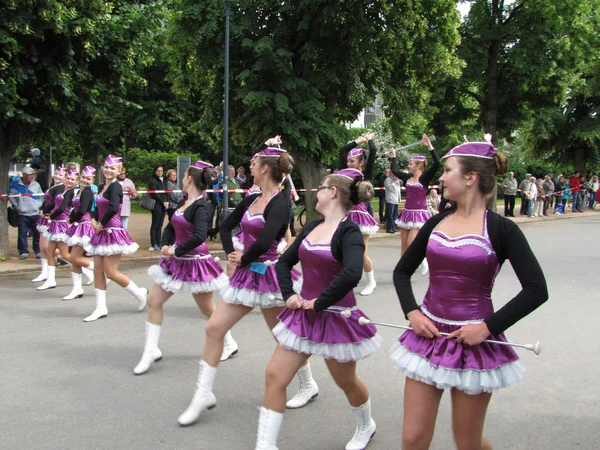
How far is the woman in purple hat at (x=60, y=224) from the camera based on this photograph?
8930 millimetres

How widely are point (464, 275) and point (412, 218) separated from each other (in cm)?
641

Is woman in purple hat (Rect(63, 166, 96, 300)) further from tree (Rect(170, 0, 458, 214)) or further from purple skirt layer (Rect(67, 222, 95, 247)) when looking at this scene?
tree (Rect(170, 0, 458, 214))

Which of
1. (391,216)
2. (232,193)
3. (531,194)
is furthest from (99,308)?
(531,194)

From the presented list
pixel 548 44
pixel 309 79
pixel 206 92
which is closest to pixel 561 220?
pixel 548 44

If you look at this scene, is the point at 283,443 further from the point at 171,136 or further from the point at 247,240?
the point at 171,136

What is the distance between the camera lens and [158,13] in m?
12.0

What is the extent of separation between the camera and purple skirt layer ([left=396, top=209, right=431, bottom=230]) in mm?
9039

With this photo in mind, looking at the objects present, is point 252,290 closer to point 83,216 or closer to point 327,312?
point 327,312

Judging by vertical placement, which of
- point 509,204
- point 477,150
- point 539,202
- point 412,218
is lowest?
point 509,204

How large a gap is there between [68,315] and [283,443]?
4.77 metres

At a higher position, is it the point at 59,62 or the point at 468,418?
the point at 59,62

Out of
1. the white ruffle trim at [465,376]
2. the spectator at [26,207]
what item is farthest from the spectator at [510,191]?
the white ruffle trim at [465,376]

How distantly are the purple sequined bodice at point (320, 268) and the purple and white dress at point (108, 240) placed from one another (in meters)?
4.16

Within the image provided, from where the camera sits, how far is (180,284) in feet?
17.5
